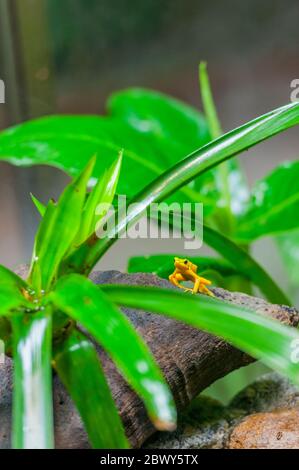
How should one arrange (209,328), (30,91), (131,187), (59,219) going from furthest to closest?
(30,91), (131,187), (59,219), (209,328)

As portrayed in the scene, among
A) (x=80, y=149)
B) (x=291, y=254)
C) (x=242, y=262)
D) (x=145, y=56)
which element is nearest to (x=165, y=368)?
(x=242, y=262)

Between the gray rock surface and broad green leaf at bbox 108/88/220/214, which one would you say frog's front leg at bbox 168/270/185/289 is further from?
broad green leaf at bbox 108/88/220/214

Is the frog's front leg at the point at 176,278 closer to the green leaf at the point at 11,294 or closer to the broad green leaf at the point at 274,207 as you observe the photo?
the green leaf at the point at 11,294

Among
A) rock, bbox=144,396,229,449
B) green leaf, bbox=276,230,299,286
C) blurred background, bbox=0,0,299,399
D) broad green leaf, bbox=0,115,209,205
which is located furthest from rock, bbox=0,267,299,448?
blurred background, bbox=0,0,299,399

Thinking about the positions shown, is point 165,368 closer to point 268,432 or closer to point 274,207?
point 268,432

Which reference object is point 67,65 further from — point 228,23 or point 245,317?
point 245,317

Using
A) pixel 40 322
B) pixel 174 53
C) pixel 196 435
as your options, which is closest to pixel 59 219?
pixel 40 322

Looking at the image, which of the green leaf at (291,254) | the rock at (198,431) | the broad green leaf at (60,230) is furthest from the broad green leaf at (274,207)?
the broad green leaf at (60,230)
